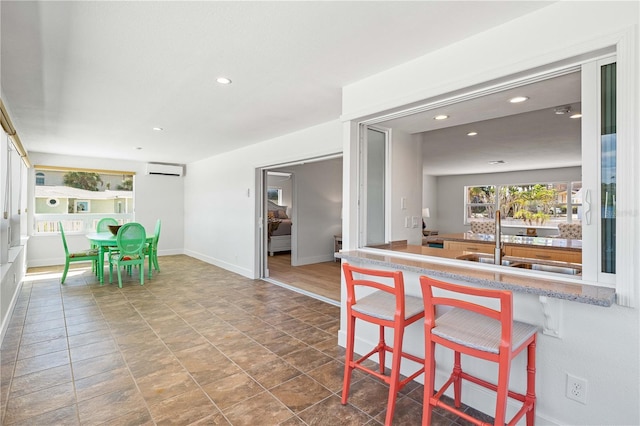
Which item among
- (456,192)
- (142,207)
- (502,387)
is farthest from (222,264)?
(456,192)

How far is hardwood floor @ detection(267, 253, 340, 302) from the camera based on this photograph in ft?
16.1

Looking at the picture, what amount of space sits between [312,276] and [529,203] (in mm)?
6726

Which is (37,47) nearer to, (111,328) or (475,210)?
(111,328)

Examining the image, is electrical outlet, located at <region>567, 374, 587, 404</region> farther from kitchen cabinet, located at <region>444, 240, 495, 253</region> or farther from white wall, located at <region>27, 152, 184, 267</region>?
white wall, located at <region>27, 152, 184, 267</region>

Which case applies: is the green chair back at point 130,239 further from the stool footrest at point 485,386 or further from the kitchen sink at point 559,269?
the kitchen sink at point 559,269

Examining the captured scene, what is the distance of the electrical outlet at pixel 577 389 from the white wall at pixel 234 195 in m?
2.97

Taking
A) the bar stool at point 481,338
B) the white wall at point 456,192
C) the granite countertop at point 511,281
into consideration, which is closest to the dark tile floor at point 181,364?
the bar stool at point 481,338

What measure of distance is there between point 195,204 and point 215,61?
5.79 meters

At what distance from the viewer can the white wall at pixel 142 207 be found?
6535mm

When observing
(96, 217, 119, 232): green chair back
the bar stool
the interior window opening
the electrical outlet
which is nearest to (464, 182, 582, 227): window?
the interior window opening

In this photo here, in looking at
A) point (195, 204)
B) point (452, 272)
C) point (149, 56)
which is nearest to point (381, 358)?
point (452, 272)

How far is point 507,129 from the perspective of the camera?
441 centimetres

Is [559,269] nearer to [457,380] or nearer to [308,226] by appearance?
[457,380]

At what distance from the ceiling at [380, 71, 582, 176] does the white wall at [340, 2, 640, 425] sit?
0.25 metres
